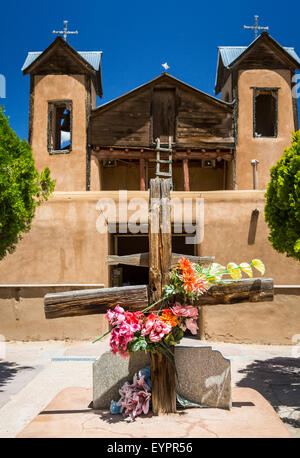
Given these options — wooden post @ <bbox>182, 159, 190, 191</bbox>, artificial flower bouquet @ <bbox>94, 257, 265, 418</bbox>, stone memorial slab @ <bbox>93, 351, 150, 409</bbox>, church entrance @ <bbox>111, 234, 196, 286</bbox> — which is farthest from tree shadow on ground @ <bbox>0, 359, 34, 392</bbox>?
wooden post @ <bbox>182, 159, 190, 191</bbox>

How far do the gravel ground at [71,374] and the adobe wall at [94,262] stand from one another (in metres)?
0.40

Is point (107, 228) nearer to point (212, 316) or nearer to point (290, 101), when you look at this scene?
point (212, 316)

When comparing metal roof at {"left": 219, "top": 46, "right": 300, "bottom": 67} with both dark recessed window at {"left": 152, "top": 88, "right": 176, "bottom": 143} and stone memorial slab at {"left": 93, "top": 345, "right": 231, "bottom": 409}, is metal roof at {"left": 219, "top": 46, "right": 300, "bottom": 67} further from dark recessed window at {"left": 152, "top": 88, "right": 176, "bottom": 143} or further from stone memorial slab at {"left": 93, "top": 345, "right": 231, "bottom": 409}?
stone memorial slab at {"left": 93, "top": 345, "right": 231, "bottom": 409}

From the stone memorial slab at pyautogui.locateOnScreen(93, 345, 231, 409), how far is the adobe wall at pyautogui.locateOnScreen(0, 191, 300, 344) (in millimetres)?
6357

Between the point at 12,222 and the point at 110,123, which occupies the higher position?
the point at 110,123

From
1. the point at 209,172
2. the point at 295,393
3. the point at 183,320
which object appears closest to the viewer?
the point at 183,320

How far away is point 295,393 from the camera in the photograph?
24.9 feet

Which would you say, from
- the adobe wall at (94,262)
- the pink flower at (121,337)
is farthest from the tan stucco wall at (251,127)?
the pink flower at (121,337)

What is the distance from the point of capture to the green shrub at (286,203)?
6.96 meters

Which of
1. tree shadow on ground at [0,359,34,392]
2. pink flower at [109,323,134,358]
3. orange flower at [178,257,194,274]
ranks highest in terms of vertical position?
orange flower at [178,257,194,274]

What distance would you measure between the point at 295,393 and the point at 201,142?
12.4 meters

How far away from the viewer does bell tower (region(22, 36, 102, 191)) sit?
17.7 m

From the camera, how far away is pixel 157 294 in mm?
5148
